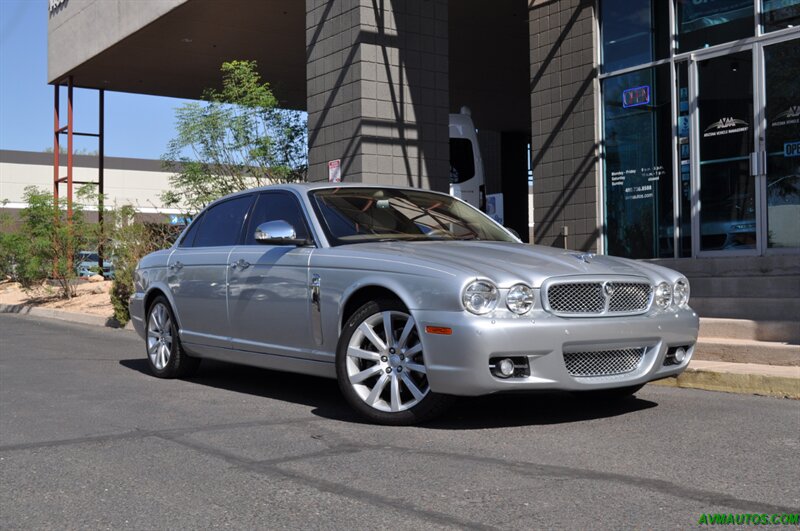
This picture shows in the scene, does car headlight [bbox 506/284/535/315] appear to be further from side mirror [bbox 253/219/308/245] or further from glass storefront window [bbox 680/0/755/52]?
glass storefront window [bbox 680/0/755/52]

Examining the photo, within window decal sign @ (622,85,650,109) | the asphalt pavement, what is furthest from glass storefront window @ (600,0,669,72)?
the asphalt pavement

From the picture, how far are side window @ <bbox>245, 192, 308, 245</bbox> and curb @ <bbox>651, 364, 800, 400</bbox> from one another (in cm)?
317

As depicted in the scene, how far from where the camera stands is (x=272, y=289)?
21.9 ft

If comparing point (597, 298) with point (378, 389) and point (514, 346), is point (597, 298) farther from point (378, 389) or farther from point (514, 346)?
point (378, 389)

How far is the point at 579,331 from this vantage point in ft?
17.7

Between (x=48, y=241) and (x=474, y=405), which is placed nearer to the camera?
(x=474, y=405)

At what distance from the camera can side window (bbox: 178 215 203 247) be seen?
813cm

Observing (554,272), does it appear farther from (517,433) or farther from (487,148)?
(487,148)

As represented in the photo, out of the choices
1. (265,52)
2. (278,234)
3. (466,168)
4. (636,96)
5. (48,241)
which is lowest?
(278,234)

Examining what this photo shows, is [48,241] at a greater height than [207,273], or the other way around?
[48,241]

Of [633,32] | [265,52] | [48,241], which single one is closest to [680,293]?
[633,32]

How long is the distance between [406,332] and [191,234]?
333 cm

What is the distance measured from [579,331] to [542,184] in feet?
26.9

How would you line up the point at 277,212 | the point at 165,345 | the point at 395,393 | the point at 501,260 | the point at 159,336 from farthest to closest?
the point at 159,336 < the point at 165,345 < the point at 277,212 < the point at 501,260 < the point at 395,393
